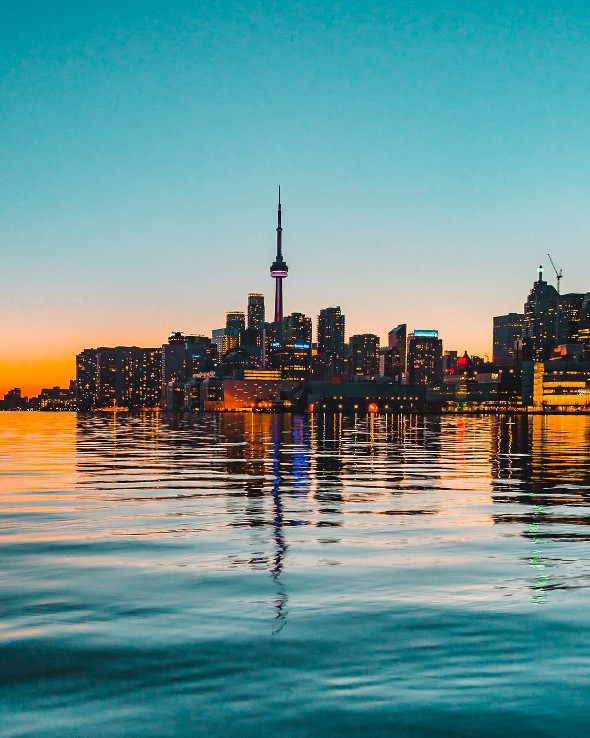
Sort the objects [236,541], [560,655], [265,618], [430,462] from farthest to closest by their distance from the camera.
Result: [430,462] → [236,541] → [265,618] → [560,655]

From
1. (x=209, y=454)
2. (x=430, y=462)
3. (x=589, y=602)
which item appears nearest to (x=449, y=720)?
(x=589, y=602)

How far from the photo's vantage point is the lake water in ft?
35.1

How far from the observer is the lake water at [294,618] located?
10.7 metres

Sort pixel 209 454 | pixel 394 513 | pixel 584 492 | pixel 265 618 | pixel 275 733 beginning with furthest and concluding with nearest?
pixel 209 454, pixel 584 492, pixel 394 513, pixel 265 618, pixel 275 733

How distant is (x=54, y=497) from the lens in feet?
123

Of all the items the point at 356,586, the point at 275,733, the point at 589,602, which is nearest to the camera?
the point at 275,733

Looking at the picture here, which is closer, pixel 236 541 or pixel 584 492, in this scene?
pixel 236 541

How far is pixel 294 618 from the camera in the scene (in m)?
15.5

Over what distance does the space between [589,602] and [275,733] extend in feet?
29.7

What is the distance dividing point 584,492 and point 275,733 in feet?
109

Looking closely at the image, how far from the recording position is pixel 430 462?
210ft

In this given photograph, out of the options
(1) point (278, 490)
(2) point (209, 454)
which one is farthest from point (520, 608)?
(2) point (209, 454)

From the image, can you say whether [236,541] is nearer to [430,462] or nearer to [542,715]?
[542,715]

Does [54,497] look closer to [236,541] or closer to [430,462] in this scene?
[236,541]
